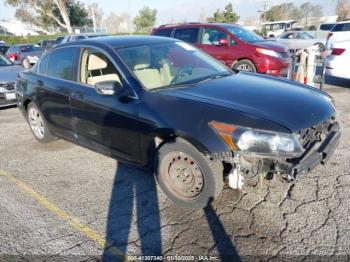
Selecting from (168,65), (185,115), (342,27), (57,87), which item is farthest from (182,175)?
(342,27)

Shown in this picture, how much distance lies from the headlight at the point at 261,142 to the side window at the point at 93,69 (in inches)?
72.9

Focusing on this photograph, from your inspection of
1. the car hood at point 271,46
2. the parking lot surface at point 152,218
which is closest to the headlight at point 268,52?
the car hood at point 271,46

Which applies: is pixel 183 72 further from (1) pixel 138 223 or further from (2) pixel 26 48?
(2) pixel 26 48

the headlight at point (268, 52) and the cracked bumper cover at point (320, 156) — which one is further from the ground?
the headlight at point (268, 52)

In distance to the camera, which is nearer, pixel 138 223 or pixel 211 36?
pixel 138 223

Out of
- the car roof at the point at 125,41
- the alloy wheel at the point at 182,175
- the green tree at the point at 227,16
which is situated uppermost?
the green tree at the point at 227,16

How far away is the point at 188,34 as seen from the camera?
969cm

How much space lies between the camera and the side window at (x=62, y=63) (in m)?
4.31

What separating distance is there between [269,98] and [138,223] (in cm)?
173

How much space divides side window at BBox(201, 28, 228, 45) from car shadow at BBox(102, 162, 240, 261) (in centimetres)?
628

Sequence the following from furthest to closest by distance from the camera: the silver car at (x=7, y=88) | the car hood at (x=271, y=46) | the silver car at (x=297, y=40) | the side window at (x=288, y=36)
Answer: the side window at (x=288, y=36), the silver car at (x=297, y=40), the car hood at (x=271, y=46), the silver car at (x=7, y=88)

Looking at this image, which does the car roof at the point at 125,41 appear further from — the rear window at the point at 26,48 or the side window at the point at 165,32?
the rear window at the point at 26,48

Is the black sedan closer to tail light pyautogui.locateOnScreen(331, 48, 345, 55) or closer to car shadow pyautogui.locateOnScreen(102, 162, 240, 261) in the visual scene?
car shadow pyautogui.locateOnScreen(102, 162, 240, 261)

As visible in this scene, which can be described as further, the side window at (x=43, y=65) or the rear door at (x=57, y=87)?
the side window at (x=43, y=65)
